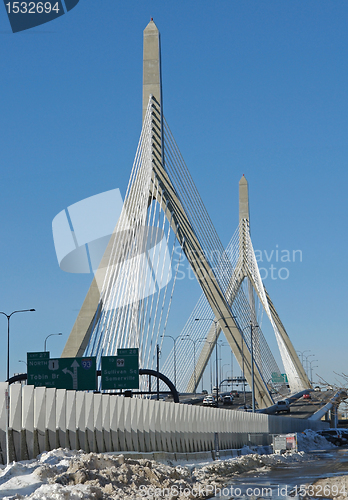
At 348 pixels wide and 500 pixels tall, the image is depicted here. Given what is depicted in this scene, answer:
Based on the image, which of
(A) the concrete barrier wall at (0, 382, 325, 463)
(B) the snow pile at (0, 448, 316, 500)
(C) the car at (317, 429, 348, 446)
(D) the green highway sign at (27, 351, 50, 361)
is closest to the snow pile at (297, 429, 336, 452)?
(C) the car at (317, 429, 348, 446)

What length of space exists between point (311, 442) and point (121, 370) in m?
13.2

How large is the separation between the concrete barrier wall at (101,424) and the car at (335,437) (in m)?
16.3

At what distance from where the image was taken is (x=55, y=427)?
55.8 ft

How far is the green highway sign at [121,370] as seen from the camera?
33781 mm

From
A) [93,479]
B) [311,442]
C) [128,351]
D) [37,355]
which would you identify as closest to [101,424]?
[93,479]

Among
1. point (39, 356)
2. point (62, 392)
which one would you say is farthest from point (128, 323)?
point (62, 392)

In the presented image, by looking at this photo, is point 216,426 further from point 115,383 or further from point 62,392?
point 62,392

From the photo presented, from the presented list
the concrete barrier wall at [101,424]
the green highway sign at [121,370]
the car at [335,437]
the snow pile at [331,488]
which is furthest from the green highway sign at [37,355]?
the snow pile at [331,488]

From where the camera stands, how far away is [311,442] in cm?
4106

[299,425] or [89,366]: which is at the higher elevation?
[89,366]

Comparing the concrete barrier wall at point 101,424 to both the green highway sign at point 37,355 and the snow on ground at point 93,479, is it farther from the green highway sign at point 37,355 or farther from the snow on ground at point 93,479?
the green highway sign at point 37,355

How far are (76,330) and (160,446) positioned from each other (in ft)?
46.8

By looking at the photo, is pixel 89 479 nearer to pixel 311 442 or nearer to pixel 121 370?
pixel 121 370

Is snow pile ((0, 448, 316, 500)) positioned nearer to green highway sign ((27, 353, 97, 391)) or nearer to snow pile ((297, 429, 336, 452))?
green highway sign ((27, 353, 97, 391))
